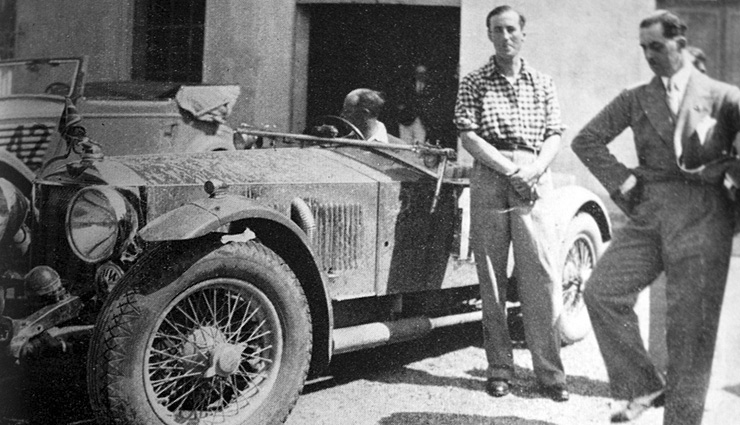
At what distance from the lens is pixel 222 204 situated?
235cm

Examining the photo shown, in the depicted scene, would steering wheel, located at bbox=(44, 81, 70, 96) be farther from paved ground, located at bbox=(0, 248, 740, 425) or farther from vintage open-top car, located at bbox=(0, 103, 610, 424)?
paved ground, located at bbox=(0, 248, 740, 425)

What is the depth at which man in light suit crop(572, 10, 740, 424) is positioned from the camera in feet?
6.90

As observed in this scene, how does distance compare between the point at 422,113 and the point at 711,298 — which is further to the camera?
the point at 422,113

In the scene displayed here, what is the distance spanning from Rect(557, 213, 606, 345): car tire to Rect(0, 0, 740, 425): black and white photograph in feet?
0.06

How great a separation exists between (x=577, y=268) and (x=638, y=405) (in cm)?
145

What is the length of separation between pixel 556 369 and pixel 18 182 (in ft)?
8.81

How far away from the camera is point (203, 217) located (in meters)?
2.25

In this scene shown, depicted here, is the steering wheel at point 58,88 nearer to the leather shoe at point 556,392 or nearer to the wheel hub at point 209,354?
the wheel hub at point 209,354

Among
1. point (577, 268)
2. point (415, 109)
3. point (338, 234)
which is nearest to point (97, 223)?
point (338, 234)

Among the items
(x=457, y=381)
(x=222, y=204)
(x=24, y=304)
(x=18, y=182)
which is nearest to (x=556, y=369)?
(x=457, y=381)

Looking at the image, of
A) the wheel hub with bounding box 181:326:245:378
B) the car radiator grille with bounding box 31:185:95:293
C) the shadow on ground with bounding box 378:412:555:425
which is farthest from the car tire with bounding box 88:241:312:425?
the car radiator grille with bounding box 31:185:95:293

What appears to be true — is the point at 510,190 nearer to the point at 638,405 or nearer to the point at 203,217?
the point at 638,405

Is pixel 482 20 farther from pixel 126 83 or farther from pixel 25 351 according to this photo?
pixel 25 351

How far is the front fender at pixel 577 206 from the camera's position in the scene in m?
3.55
